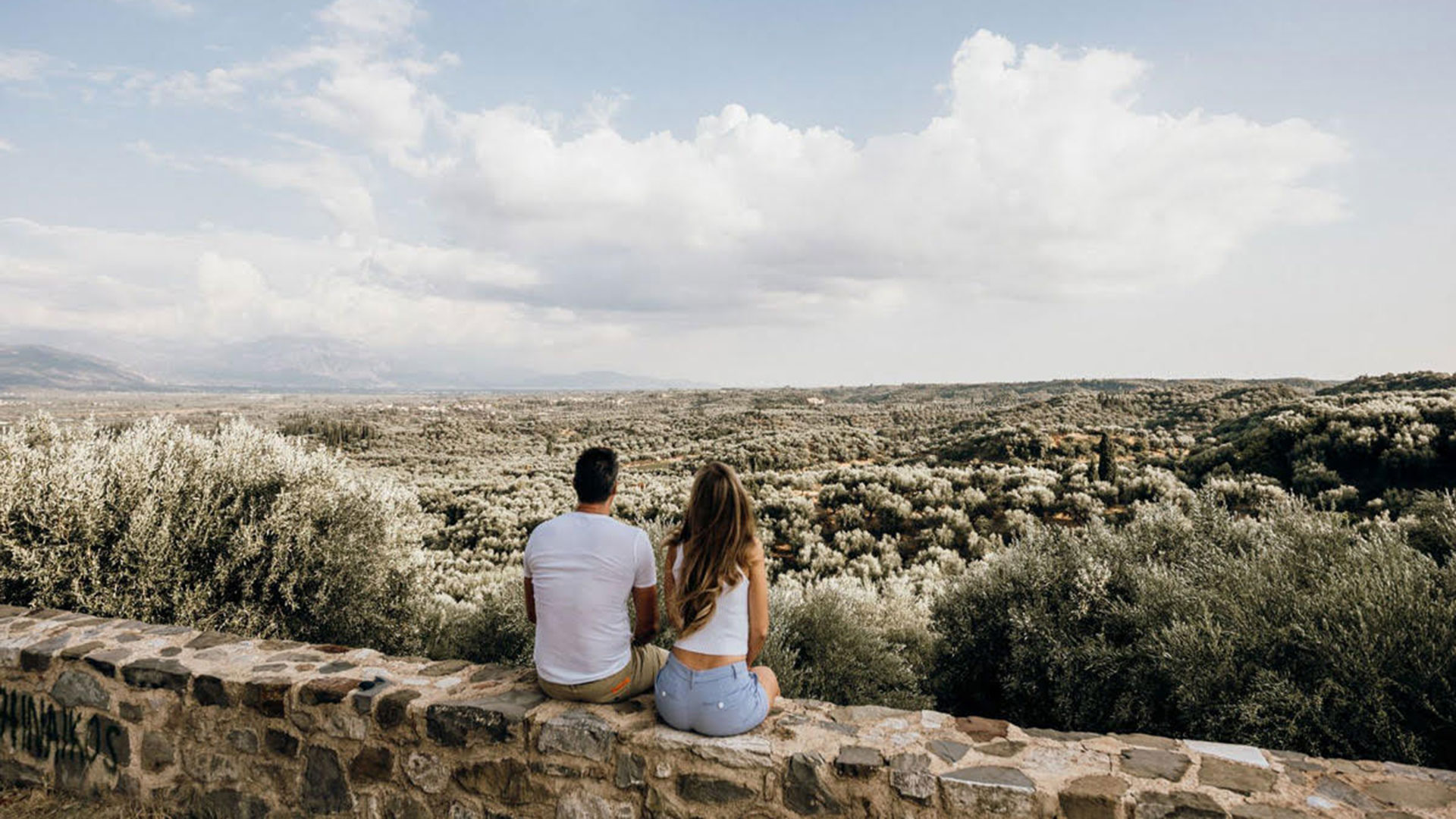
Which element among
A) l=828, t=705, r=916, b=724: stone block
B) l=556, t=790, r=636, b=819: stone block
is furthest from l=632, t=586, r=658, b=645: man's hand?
l=828, t=705, r=916, b=724: stone block

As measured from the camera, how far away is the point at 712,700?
2.90 meters

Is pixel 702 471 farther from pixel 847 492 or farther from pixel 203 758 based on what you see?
pixel 847 492

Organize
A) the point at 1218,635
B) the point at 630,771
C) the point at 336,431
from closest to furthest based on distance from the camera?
the point at 630,771 < the point at 1218,635 < the point at 336,431

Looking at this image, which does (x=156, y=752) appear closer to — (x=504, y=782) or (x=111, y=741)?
(x=111, y=741)

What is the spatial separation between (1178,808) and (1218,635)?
2.59m

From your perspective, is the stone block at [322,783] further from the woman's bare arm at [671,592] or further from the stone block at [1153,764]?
the stone block at [1153,764]

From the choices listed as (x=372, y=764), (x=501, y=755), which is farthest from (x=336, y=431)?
(x=501, y=755)

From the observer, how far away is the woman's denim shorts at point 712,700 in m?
2.89

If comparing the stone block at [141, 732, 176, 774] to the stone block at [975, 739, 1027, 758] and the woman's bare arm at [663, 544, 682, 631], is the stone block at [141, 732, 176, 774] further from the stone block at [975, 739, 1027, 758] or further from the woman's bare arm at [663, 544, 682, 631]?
the stone block at [975, 739, 1027, 758]

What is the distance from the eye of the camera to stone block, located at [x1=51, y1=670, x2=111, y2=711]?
3.69 metres

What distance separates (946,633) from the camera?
23.5ft

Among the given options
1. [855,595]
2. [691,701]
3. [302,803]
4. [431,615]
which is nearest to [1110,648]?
[855,595]

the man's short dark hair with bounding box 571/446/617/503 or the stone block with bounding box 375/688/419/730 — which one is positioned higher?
the man's short dark hair with bounding box 571/446/617/503

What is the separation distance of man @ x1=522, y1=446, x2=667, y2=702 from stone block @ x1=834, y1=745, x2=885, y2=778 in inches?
44.2
